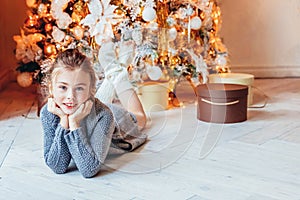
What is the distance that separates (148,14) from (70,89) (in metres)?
1.08


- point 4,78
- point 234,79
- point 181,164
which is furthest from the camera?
point 4,78

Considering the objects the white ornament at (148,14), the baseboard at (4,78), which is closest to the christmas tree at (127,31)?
the white ornament at (148,14)

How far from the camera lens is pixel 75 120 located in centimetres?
151

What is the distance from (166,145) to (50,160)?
526mm

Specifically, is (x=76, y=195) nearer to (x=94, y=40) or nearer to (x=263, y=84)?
(x=94, y=40)

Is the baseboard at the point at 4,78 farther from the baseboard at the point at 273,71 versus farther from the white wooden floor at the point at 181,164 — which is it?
Result: the baseboard at the point at 273,71

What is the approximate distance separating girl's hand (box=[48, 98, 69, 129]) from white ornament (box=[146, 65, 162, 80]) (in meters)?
0.83

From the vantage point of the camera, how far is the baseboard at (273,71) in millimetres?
3623

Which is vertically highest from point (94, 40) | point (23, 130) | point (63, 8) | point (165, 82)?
point (63, 8)

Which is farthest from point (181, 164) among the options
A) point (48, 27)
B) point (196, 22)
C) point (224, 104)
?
point (48, 27)

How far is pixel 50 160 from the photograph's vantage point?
61.9 inches

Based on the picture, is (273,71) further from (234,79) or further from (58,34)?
(58,34)

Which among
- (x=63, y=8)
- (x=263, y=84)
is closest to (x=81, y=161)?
(x=63, y=8)

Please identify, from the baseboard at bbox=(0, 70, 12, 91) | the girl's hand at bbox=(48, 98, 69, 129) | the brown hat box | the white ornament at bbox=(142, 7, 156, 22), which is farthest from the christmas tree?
the girl's hand at bbox=(48, 98, 69, 129)
